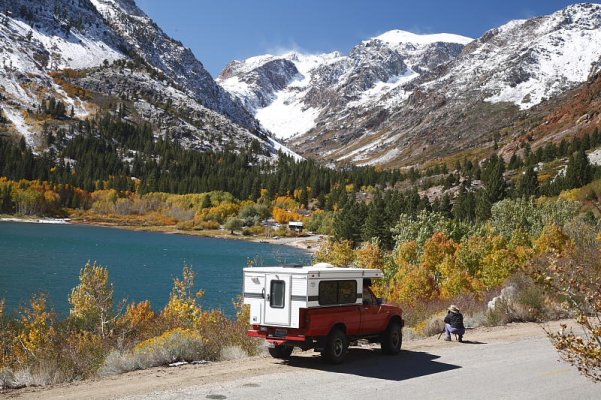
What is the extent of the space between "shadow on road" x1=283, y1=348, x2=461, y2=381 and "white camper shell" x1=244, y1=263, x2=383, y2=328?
71.4 inches

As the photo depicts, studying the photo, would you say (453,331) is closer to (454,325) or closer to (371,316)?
(454,325)

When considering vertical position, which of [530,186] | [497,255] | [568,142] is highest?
[568,142]

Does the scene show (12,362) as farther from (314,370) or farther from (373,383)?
(373,383)

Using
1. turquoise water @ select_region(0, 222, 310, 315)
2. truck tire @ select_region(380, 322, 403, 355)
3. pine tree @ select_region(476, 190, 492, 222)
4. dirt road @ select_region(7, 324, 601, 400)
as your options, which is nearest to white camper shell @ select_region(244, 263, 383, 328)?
dirt road @ select_region(7, 324, 601, 400)

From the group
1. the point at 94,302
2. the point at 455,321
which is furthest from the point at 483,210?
the point at 455,321

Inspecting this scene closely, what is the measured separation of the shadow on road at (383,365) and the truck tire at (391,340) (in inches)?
10.3

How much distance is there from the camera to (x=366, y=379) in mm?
16578

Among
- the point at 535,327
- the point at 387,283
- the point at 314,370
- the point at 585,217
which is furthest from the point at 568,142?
the point at 314,370

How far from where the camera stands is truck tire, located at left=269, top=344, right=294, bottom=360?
19266mm

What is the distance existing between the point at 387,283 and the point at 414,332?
33.2 metres

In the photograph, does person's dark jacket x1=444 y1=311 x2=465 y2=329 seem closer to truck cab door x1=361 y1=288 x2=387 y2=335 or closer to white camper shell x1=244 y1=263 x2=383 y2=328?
truck cab door x1=361 y1=288 x2=387 y2=335

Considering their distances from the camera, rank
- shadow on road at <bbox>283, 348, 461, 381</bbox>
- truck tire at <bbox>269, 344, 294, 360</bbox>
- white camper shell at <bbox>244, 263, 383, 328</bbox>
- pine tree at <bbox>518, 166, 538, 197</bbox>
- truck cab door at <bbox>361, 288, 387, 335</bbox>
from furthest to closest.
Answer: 1. pine tree at <bbox>518, 166, 538, 197</bbox>
2. truck cab door at <bbox>361, 288, 387, 335</bbox>
3. truck tire at <bbox>269, 344, 294, 360</bbox>
4. white camper shell at <bbox>244, 263, 383, 328</bbox>
5. shadow on road at <bbox>283, 348, 461, 381</bbox>

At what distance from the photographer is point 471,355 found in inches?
816

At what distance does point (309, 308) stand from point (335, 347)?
1.87 metres
